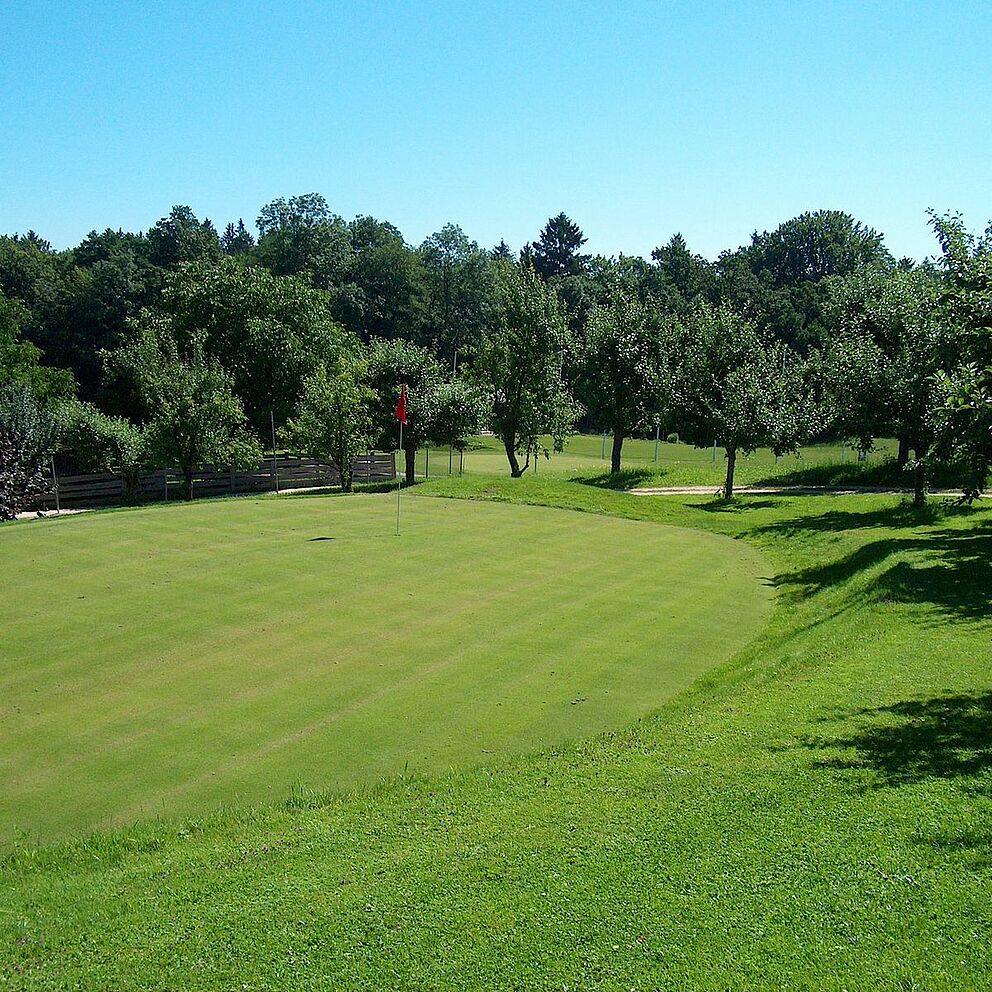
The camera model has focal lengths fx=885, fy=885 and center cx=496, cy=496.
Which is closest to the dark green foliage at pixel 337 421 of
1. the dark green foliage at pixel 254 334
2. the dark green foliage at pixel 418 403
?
the dark green foliage at pixel 418 403

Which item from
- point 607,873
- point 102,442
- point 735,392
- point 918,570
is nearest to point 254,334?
point 102,442

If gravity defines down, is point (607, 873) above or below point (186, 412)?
below

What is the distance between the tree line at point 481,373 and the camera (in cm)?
2648

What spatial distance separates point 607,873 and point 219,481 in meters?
41.7

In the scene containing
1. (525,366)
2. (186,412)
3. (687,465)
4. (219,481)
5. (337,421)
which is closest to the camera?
(186,412)

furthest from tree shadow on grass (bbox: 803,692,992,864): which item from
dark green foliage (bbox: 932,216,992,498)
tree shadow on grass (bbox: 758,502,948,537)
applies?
tree shadow on grass (bbox: 758,502,948,537)

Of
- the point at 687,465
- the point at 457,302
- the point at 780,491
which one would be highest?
the point at 457,302

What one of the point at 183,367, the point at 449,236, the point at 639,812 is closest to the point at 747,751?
the point at 639,812

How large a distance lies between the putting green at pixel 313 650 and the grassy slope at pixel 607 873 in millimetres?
1291

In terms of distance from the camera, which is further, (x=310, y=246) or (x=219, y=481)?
(x=310, y=246)

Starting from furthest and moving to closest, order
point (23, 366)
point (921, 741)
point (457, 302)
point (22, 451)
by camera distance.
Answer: point (457, 302), point (23, 366), point (22, 451), point (921, 741)

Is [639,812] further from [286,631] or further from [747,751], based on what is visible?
[286,631]

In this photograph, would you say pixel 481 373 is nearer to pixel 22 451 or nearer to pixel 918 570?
pixel 22 451

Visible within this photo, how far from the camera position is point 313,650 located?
48.9 ft
